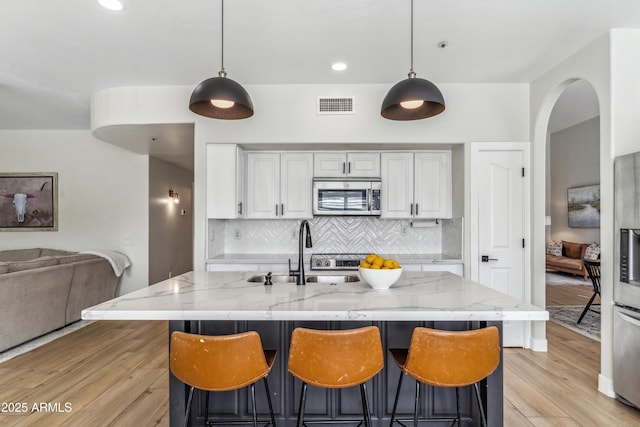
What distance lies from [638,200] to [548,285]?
203 inches

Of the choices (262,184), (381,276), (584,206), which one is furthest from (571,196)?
(381,276)

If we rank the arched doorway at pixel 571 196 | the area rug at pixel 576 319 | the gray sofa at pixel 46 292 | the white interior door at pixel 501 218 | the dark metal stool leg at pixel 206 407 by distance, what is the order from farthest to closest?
the arched doorway at pixel 571 196 < the area rug at pixel 576 319 < the white interior door at pixel 501 218 < the gray sofa at pixel 46 292 < the dark metal stool leg at pixel 206 407

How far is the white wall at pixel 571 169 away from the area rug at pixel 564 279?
2.64ft

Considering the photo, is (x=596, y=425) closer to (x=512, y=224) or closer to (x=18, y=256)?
(x=512, y=224)

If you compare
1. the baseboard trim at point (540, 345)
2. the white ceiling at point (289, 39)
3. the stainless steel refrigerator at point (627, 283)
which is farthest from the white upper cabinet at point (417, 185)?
the stainless steel refrigerator at point (627, 283)

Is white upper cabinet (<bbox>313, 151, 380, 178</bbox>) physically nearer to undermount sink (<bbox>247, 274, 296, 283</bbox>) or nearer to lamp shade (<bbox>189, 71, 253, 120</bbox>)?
undermount sink (<bbox>247, 274, 296, 283</bbox>)

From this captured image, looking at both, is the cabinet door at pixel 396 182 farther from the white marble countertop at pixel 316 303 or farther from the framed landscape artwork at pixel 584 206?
the framed landscape artwork at pixel 584 206

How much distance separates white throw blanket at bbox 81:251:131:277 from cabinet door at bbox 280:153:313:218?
258 cm

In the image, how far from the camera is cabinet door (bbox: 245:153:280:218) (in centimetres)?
418

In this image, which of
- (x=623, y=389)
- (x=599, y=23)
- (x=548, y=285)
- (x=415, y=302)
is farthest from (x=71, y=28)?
(x=548, y=285)

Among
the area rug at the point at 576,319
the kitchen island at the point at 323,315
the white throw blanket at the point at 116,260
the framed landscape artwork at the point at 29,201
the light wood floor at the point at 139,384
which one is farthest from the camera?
the framed landscape artwork at the point at 29,201

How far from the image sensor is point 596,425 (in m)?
2.24

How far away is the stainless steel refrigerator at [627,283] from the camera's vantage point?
7.72 ft

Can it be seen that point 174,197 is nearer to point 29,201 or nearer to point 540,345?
point 29,201
